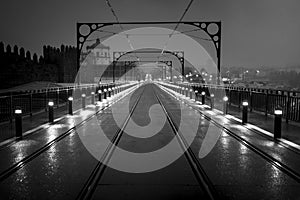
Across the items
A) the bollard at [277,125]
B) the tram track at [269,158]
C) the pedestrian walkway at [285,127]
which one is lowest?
the tram track at [269,158]

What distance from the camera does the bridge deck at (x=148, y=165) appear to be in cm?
602

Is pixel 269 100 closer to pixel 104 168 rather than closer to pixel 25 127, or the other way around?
pixel 25 127

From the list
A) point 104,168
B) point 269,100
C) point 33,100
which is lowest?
point 104,168

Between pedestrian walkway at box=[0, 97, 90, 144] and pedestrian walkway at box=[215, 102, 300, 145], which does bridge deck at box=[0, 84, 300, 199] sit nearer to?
pedestrian walkway at box=[0, 97, 90, 144]

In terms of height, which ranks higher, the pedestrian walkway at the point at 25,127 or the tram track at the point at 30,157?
the pedestrian walkway at the point at 25,127

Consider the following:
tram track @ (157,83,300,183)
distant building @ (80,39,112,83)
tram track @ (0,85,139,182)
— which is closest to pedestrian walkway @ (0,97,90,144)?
tram track @ (0,85,139,182)

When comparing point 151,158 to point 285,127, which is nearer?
point 151,158

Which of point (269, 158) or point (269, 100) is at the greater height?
point (269, 100)

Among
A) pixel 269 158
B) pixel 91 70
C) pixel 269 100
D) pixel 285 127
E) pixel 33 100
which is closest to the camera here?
pixel 269 158

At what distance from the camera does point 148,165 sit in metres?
7.82

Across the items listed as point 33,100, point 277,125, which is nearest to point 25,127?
point 277,125

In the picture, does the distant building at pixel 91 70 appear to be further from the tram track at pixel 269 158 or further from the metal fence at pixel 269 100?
the tram track at pixel 269 158

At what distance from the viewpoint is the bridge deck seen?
6016mm

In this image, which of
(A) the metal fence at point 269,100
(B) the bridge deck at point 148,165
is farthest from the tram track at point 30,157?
(A) the metal fence at point 269,100
